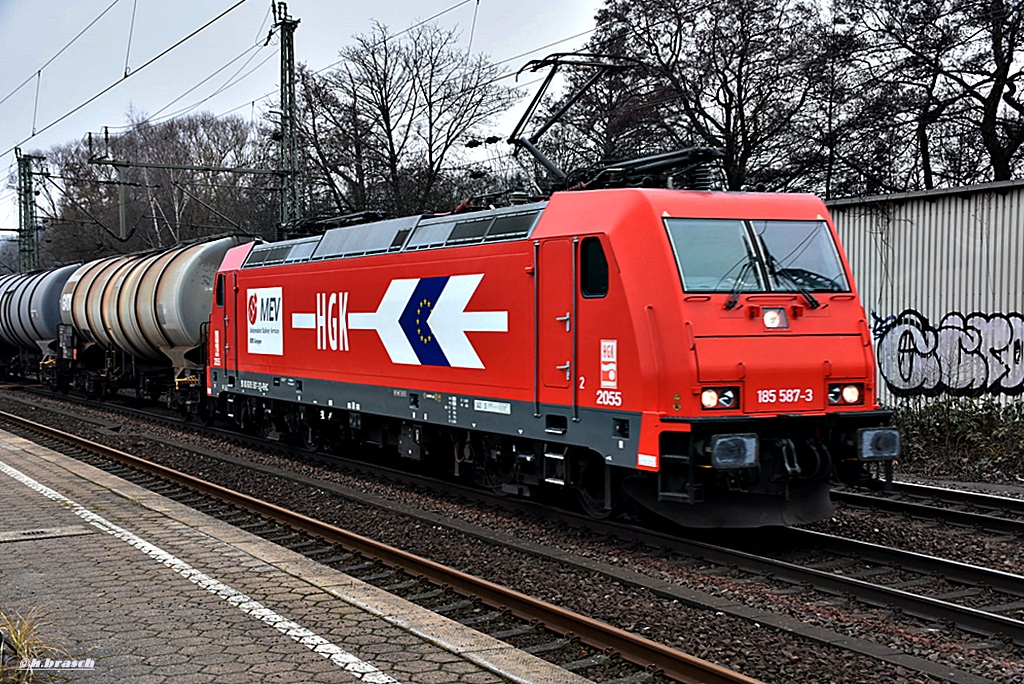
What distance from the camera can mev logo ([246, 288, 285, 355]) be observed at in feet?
53.8

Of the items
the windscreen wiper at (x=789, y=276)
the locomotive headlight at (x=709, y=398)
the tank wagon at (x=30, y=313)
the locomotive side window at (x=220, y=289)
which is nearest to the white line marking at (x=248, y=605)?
the locomotive headlight at (x=709, y=398)

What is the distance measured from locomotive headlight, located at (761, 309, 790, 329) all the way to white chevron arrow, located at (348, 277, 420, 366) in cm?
461

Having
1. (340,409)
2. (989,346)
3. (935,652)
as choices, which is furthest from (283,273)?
(935,652)

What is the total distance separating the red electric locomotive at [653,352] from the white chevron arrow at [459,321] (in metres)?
0.02

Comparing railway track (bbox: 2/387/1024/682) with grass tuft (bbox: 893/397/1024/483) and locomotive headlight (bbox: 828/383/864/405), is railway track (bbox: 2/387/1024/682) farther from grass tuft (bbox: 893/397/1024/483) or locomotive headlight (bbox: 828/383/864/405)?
grass tuft (bbox: 893/397/1024/483)

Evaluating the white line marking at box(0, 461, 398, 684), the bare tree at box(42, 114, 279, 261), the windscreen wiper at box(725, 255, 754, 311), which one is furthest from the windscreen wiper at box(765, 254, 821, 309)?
the bare tree at box(42, 114, 279, 261)

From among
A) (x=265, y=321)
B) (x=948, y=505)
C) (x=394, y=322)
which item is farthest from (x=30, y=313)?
(x=948, y=505)

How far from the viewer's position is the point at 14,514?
1102 centimetres

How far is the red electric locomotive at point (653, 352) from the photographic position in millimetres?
9062

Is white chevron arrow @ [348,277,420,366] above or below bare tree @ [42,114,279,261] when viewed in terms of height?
below

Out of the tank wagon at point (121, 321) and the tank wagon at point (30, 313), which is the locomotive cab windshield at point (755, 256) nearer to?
the tank wagon at point (121, 321)

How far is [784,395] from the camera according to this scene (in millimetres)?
9266

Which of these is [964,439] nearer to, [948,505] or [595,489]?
[948,505]

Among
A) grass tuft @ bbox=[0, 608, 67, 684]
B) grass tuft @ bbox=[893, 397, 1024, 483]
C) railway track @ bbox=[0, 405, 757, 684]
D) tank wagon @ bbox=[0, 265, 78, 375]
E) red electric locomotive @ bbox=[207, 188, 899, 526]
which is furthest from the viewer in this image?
tank wagon @ bbox=[0, 265, 78, 375]
